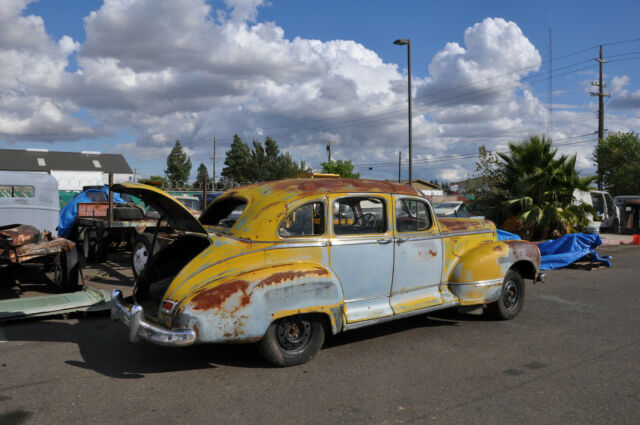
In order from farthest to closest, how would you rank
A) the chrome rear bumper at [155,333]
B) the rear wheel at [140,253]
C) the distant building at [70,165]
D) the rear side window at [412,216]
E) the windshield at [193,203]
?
the distant building at [70,165] → the windshield at [193,203] → the rear wheel at [140,253] → the rear side window at [412,216] → the chrome rear bumper at [155,333]

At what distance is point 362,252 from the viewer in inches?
194

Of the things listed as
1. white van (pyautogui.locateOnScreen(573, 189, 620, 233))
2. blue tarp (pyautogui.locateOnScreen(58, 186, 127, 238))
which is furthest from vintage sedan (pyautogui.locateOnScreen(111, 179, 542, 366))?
white van (pyautogui.locateOnScreen(573, 189, 620, 233))

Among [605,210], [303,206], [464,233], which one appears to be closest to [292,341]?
[303,206]

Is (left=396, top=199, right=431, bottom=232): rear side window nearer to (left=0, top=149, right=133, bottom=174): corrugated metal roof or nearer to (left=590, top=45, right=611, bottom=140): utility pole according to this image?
(left=590, top=45, right=611, bottom=140): utility pole

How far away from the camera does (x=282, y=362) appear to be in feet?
14.5

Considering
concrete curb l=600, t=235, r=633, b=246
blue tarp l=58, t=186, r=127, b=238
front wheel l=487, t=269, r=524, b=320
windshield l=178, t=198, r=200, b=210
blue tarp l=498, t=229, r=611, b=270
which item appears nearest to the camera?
front wheel l=487, t=269, r=524, b=320

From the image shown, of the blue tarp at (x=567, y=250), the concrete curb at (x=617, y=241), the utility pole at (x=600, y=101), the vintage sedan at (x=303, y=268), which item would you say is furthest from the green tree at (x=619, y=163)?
the vintage sedan at (x=303, y=268)

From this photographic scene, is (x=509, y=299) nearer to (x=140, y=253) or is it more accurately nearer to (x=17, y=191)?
(x=140, y=253)

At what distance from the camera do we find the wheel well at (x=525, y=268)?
6.53 meters

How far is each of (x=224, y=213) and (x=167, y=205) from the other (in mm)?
779

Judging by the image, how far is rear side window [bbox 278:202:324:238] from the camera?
4.62m

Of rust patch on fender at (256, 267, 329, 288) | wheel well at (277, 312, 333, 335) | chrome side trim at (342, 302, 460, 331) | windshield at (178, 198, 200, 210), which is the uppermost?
windshield at (178, 198, 200, 210)

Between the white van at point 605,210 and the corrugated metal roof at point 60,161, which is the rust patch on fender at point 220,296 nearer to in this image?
the white van at point 605,210

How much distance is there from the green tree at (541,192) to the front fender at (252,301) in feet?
35.2
